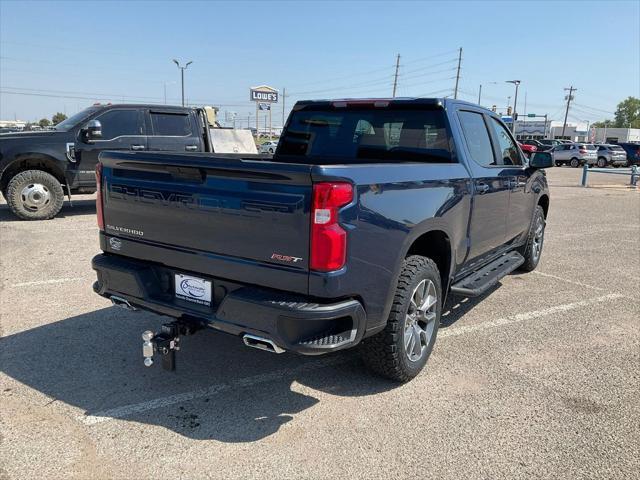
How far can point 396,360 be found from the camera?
3404 millimetres

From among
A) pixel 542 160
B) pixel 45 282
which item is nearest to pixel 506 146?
pixel 542 160

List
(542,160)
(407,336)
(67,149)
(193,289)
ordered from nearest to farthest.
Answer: (193,289)
(407,336)
(542,160)
(67,149)

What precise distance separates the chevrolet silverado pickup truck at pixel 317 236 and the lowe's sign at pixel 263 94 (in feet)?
174

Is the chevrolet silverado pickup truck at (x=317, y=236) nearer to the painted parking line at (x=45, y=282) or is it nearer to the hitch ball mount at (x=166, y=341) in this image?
the hitch ball mount at (x=166, y=341)

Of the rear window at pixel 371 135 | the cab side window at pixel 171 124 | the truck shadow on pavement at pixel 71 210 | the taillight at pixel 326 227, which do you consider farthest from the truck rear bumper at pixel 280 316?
the truck shadow on pavement at pixel 71 210

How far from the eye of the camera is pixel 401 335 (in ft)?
11.1

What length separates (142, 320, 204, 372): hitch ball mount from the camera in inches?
120

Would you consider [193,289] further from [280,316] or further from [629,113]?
[629,113]

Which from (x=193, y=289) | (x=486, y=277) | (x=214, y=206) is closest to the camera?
(x=214, y=206)

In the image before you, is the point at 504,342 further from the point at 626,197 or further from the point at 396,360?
the point at 626,197

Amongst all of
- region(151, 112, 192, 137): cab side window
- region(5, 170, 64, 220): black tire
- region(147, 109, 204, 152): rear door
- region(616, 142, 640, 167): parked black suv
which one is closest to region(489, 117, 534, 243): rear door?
region(147, 109, 204, 152): rear door

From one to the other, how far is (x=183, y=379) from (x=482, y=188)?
9.17 feet

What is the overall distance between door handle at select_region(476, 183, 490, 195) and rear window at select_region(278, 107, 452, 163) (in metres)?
0.40

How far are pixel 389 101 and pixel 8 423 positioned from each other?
3.44 meters
